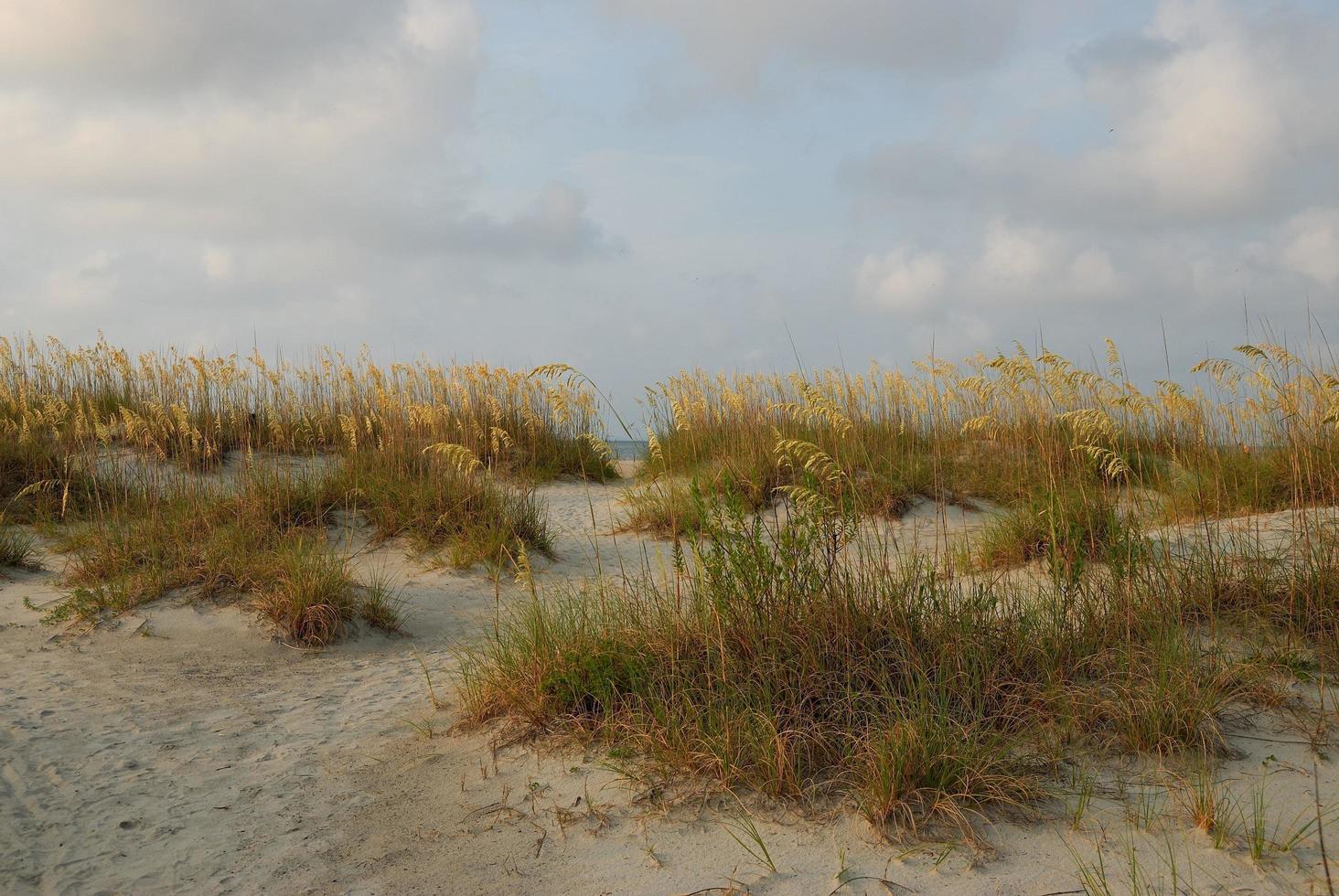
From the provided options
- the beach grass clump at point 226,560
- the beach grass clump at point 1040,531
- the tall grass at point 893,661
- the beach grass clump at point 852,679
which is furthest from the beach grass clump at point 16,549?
the beach grass clump at point 1040,531

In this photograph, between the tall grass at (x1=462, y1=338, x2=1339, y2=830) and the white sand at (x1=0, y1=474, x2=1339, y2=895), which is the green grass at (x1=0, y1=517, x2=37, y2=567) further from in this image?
the tall grass at (x1=462, y1=338, x2=1339, y2=830)

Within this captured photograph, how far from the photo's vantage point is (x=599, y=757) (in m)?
3.47

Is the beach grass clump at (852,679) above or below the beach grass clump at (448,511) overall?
below

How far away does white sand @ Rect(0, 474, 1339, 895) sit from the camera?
275 cm

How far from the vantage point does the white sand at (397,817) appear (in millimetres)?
2746

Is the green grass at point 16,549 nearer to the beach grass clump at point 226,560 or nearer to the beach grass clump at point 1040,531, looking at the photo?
the beach grass clump at point 226,560

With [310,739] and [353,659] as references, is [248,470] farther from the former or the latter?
[310,739]

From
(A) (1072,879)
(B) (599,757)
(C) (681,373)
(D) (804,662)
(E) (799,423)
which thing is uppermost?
(C) (681,373)

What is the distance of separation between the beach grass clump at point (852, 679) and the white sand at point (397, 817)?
165 millimetres

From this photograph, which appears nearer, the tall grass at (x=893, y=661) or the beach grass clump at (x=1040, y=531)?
the tall grass at (x=893, y=661)

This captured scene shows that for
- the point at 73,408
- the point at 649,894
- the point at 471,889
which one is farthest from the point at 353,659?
the point at 73,408

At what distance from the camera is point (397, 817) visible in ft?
10.9

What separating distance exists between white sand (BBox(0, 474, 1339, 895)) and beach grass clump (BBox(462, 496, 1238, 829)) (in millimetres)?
165

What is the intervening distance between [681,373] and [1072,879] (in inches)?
406
